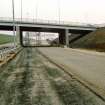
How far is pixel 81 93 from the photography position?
11.0 metres

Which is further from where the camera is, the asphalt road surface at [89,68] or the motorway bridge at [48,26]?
the motorway bridge at [48,26]

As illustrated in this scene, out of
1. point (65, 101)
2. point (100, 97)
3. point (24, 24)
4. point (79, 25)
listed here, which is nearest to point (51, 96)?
point (65, 101)

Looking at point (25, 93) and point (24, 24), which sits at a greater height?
point (24, 24)

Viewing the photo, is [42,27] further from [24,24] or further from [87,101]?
[87,101]

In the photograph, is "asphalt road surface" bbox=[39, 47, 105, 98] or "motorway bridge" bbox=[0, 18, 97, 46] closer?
"asphalt road surface" bbox=[39, 47, 105, 98]

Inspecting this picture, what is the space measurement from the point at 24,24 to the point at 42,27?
21.4 feet

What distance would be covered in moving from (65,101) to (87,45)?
271ft

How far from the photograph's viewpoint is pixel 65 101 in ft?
31.0

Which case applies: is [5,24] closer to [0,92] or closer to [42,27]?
[42,27]

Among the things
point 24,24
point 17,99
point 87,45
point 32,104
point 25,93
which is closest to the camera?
point 32,104

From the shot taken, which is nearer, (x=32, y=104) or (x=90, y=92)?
(x=32, y=104)

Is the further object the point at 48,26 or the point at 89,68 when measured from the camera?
the point at 48,26

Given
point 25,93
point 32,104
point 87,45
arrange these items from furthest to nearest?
point 87,45 → point 25,93 → point 32,104

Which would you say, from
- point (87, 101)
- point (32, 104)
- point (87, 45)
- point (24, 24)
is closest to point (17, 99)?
point (32, 104)
